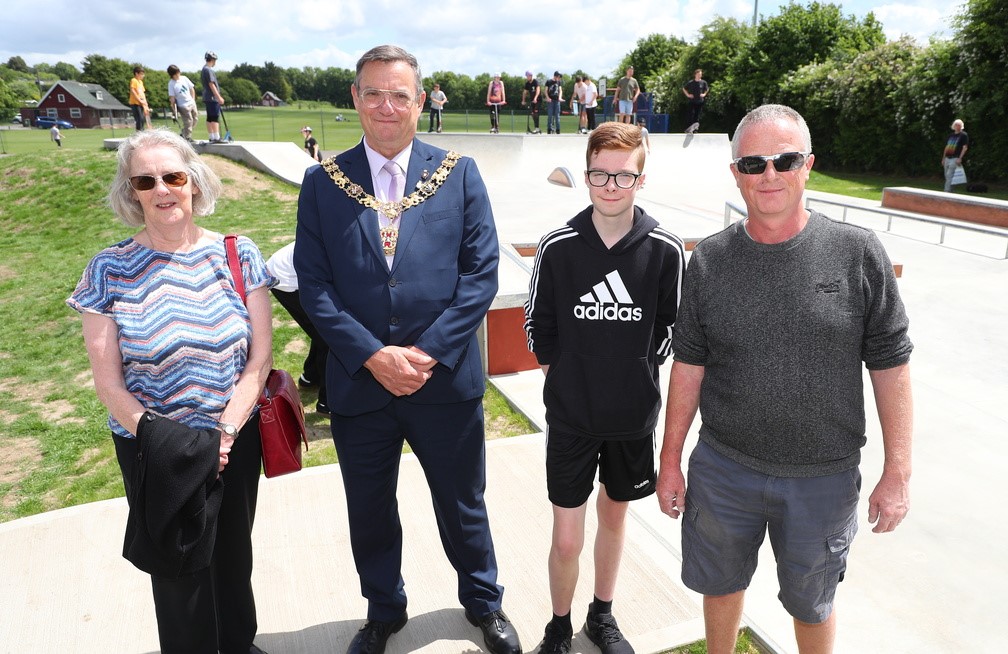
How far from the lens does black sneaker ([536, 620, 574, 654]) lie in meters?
2.48

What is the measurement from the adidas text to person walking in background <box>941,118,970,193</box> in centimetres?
1917

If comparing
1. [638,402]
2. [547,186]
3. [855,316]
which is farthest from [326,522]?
[547,186]

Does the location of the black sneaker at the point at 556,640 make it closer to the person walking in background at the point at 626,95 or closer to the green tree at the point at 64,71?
the person walking in background at the point at 626,95

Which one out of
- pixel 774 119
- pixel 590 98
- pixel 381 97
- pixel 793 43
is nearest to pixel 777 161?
pixel 774 119

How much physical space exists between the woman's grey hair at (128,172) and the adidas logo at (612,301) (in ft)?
4.16

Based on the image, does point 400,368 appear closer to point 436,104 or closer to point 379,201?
point 379,201

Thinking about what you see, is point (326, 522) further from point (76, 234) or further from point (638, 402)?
point (76, 234)

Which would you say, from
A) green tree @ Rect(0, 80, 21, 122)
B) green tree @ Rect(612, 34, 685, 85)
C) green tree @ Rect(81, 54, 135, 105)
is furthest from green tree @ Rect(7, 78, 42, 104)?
green tree @ Rect(612, 34, 685, 85)

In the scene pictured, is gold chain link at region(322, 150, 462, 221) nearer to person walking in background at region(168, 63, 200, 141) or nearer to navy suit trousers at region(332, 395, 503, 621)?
navy suit trousers at region(332, 395, 503, 621)

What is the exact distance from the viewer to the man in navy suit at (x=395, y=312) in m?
2.29

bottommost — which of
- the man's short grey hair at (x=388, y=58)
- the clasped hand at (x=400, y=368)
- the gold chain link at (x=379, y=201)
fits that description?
the clasped hand at (x=400, y=368)

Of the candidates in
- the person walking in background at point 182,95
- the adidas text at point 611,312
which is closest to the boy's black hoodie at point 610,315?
the adidas text at point 611,312

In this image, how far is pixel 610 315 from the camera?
2201 mm

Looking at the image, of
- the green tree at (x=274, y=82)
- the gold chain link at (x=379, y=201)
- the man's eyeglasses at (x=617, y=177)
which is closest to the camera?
the man's eyeglasses at (x=617, y=177)
